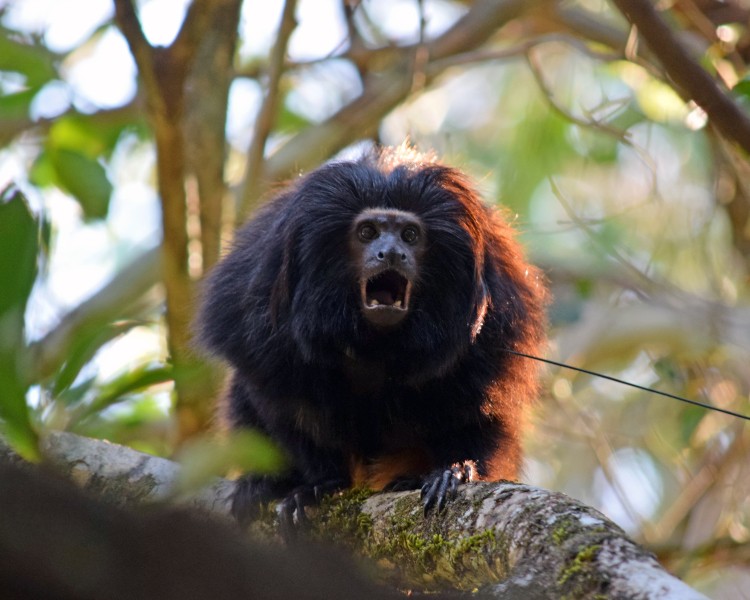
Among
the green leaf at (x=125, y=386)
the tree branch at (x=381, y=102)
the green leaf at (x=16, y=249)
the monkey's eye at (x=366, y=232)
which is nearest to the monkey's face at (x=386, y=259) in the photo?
the monkey's eye at (x=366, y=232)

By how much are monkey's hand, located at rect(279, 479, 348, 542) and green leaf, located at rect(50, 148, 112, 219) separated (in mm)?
1428

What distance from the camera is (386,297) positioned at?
11.7 feet

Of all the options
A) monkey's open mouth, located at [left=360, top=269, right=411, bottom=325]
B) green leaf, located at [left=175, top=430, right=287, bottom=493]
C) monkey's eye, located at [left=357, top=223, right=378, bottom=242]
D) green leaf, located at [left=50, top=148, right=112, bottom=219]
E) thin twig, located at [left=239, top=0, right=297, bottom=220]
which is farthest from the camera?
thin twig, located at [left=239, top=0, right=297, bottom=220]

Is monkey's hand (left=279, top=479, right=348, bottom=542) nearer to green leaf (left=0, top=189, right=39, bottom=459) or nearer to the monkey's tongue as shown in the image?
the monkey's tongue

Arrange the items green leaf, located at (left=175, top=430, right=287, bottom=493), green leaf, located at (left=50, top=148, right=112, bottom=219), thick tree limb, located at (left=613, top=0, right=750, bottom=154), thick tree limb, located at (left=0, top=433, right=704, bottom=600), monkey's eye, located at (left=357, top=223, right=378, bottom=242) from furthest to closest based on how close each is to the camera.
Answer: green leaf, located at (left=50, top=148, right=112, bottom=219) < monkey's eye, located at (left=357, top=223, right=378, bottom=242) < thick tree limb, located at (left=613, top=0, right=750, bottom=154) < thick tree limb, located at (left=0, top=433, right=704, bottom=600) < green leaf, located at (left=175, top=430, right=287, bottom=493)

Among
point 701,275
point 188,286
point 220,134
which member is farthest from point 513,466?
point 701,275

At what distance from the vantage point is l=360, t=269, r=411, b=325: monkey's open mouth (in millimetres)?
3359

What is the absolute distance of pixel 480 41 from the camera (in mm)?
5250

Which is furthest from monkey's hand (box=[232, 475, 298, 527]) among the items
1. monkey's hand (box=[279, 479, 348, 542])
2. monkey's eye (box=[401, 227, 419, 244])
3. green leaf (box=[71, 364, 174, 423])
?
green leaf (box=[71, 364, 174, 423])

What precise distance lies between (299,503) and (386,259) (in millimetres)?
896

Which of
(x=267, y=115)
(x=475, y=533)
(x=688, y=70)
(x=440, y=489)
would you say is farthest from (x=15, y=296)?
(x=267, y=115)

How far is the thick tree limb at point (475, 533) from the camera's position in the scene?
183 cm

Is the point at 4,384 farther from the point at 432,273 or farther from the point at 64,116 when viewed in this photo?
the point at 64,116

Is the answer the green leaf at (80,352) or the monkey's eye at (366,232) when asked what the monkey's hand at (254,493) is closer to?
the monkey's eye at (366,232)
